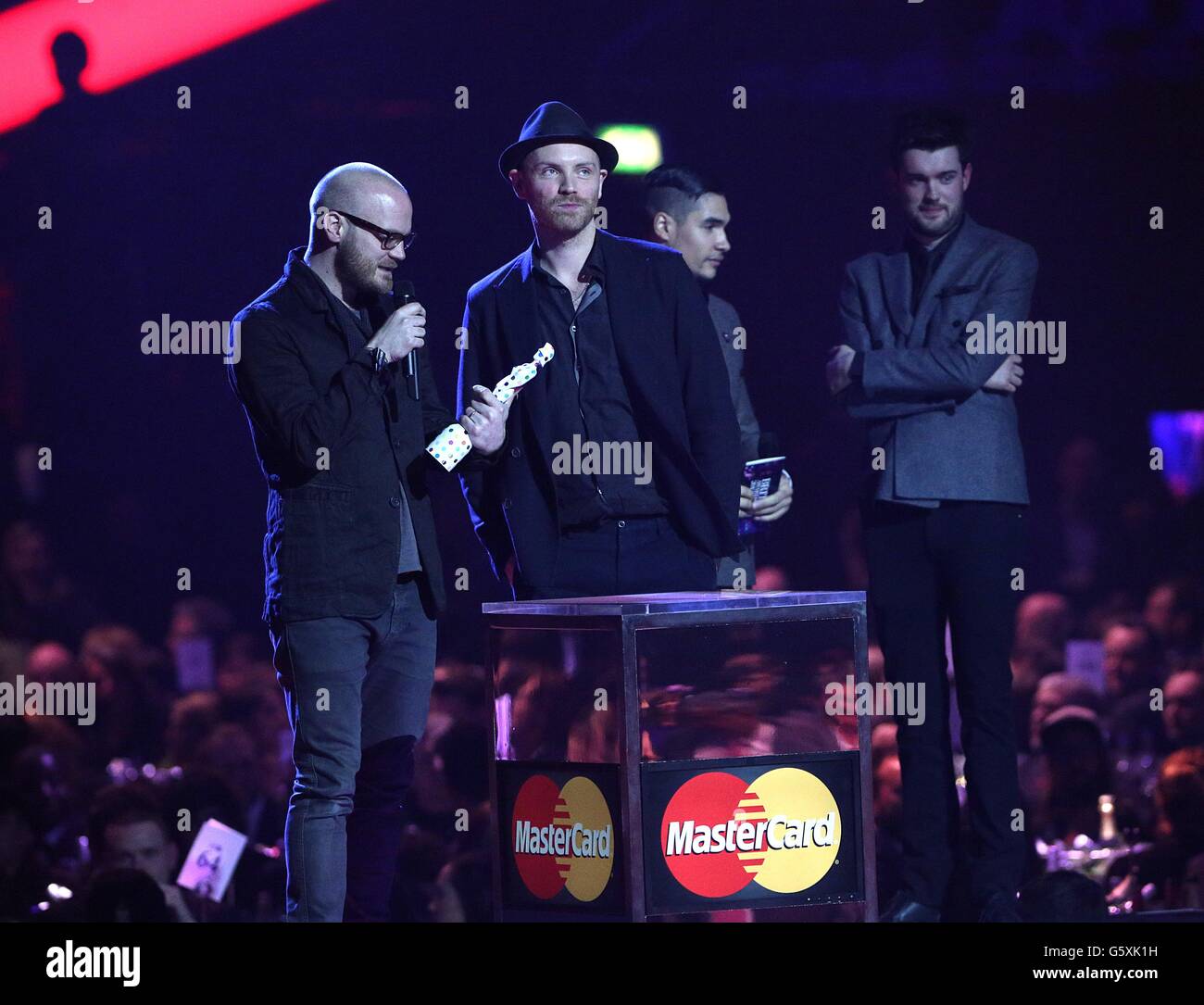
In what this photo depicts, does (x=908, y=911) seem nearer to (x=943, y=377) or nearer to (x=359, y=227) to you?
(x=943, y=377)

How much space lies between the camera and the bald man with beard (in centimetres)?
380

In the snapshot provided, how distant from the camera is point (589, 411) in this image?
435 cm

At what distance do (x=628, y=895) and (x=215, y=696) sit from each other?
2628 mm

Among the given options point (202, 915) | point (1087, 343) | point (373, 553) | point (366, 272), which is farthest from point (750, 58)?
point (202, 915)

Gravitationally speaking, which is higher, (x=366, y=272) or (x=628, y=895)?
(x=366, y=272)

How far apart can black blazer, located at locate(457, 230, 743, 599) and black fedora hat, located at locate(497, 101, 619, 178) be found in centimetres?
24

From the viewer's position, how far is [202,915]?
4996 millimetres

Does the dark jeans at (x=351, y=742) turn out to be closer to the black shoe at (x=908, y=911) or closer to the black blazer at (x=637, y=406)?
the black blazer at (x=637, y=406)

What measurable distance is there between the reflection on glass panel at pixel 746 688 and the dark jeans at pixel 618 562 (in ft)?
1.80

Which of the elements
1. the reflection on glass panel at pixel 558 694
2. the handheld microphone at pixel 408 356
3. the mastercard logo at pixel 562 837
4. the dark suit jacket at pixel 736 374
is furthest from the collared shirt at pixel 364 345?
the dark suit jacket at pixel 736 374

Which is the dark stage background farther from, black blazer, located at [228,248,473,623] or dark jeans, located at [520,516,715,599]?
black blazer, located at [228,248,473,623]

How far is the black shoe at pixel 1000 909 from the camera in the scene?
13.9ft

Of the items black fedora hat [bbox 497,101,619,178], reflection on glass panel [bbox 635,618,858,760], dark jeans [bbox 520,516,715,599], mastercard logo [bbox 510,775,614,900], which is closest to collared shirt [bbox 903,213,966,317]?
black fedora hat [bbox 497,101,619,178]
